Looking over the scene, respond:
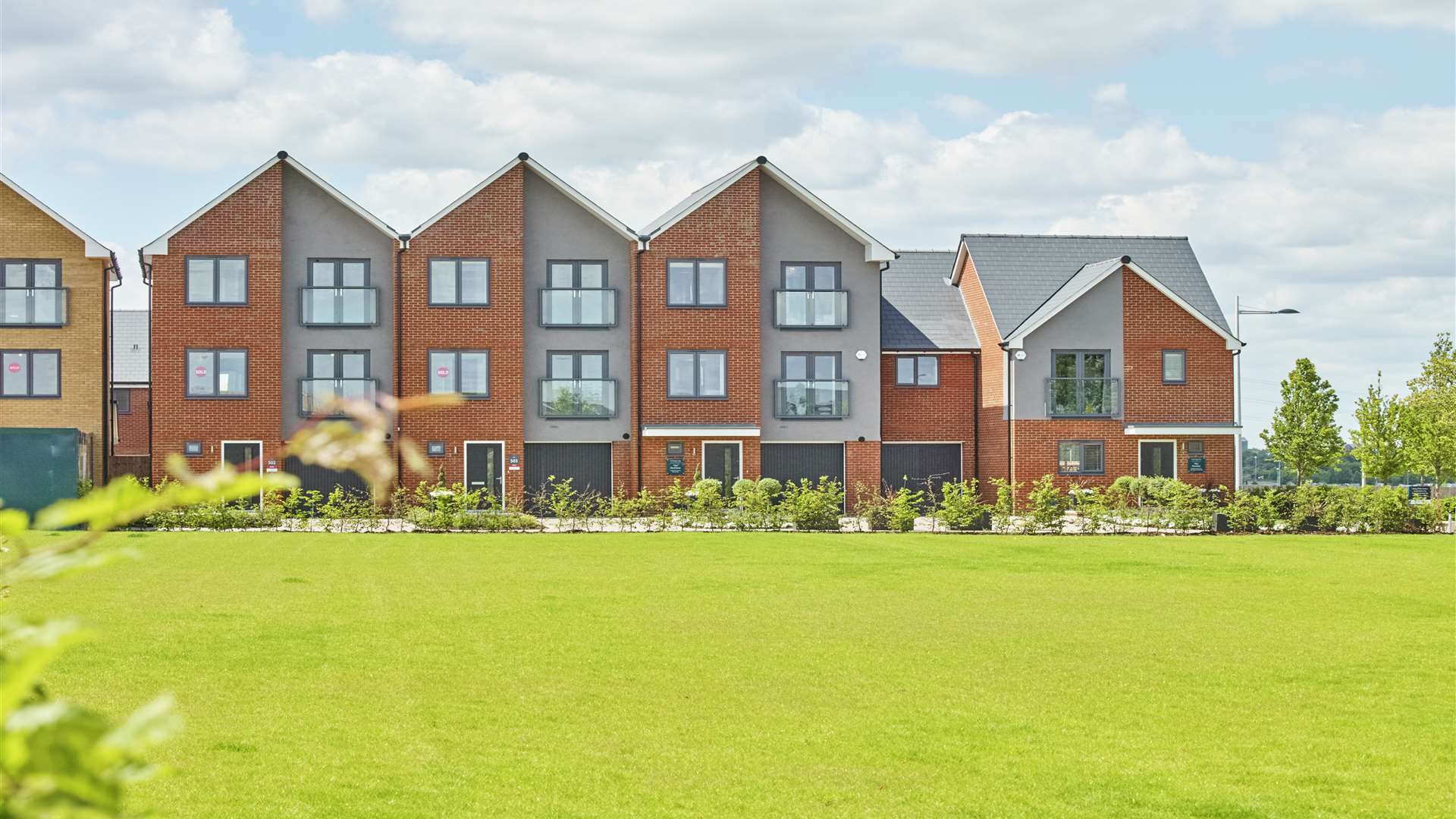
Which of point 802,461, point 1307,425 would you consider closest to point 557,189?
point 802,461

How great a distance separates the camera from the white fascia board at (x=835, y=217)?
3988 centimetres

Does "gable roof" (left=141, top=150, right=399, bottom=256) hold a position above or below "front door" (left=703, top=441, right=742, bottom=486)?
above

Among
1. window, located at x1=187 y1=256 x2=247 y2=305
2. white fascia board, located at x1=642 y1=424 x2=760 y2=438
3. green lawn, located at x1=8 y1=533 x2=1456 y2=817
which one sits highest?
window, located at x1=187 y1=256 x2=247 y2=305

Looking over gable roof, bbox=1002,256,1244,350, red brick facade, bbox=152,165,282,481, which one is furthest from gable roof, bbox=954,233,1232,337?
red brick facade, bbox=152,165,282,481

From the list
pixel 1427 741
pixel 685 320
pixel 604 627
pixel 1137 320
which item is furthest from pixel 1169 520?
pixel 1427 741

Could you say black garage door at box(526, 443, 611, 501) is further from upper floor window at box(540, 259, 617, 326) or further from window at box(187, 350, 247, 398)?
window at box(187, 350, 247, 398)

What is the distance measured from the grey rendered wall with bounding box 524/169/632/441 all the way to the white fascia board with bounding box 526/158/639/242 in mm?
309

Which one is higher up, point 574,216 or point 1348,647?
point 574,216

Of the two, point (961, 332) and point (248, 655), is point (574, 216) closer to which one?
point (961, 332)

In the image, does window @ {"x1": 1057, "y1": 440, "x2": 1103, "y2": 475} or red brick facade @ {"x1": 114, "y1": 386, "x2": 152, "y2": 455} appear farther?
red brick facade @ {"x1": 114, "y1": 386, "x2": 152, "y2": 455}

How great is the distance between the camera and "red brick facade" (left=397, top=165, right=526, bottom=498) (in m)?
38.9

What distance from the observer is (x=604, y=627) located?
52.1 feet

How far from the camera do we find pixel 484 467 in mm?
39219

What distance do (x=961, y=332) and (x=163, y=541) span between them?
2410cm
